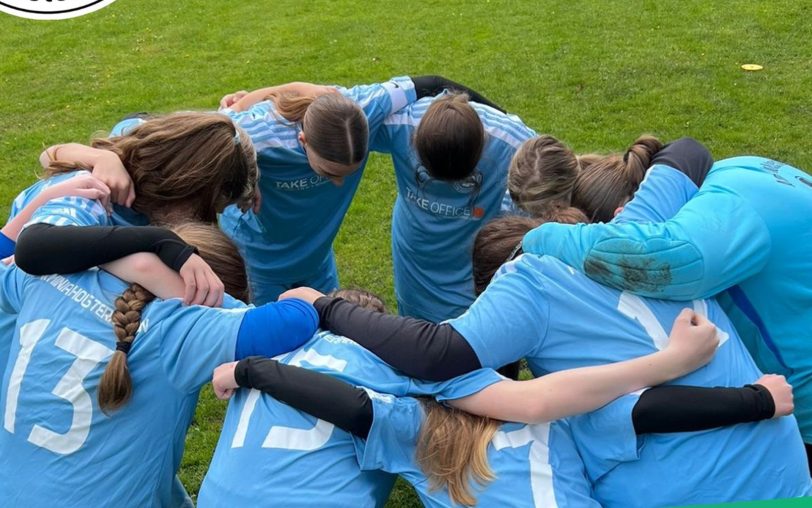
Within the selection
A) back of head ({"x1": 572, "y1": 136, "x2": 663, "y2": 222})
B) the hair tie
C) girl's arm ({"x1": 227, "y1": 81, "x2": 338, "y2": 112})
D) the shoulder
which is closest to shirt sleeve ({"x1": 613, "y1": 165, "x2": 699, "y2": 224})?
back of head ({"x1": 572, "y1": 136, "x2": 663, "y2": 222})

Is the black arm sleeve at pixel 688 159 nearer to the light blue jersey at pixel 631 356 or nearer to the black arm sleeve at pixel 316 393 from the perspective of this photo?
the light blue jersey at pixel 631 356

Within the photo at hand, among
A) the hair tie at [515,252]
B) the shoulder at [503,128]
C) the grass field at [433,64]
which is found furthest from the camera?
the grass field at [433,64]

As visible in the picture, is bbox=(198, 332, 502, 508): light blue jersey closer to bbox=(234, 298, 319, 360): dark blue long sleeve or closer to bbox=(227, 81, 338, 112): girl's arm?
bbox=(234, 298, 319, 360): dark blue long sleeve

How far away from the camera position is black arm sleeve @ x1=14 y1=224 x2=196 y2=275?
219 cm

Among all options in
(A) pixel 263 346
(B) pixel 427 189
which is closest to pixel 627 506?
(A) pixel 263 346

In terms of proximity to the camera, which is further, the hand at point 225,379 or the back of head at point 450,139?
the back of head at point 450,139

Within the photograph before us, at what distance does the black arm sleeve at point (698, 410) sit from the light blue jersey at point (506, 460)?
211 millimetres

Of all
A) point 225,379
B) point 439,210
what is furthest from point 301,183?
point 225,379

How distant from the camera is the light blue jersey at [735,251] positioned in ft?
6.86

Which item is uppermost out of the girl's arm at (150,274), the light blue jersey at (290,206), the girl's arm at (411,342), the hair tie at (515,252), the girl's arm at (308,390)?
the girl's arm at (150,274)

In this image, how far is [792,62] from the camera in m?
7.57

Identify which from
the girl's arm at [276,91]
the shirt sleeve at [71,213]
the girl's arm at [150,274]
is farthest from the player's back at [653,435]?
the girl's arm at [276,91]

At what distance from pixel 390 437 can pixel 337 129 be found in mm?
1462

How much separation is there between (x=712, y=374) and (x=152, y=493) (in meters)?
1.56
